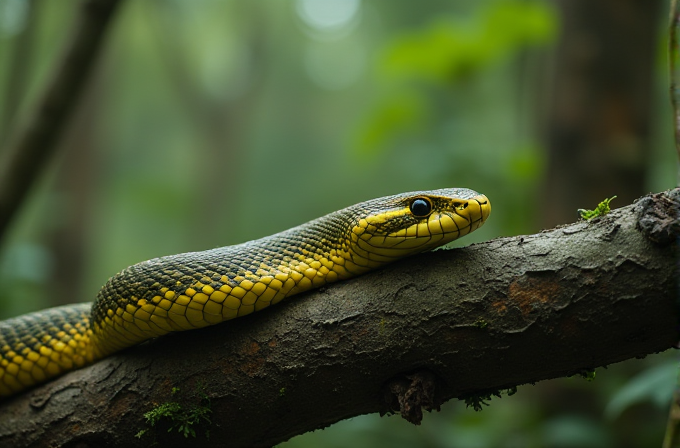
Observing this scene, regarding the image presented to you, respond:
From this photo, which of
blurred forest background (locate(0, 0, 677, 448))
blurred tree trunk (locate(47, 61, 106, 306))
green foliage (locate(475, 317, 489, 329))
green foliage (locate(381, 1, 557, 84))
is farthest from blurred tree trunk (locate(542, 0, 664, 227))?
blurred tree trunk (locate(47, 61, 106, 306))

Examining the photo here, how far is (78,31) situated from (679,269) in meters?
4.76

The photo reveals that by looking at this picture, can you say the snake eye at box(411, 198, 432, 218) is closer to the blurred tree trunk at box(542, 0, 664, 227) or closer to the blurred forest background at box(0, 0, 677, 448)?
the blurred forest background at box(0, 0, 677, 448)

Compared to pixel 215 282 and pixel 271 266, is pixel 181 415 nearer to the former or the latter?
pixel 215 282

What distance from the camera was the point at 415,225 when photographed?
127 inches

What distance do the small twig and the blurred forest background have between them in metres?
0.23

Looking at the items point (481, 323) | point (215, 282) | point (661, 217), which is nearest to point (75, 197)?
point (215, 282)

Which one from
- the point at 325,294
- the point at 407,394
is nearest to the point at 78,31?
the point at 325,294

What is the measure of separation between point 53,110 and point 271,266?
2.93 m

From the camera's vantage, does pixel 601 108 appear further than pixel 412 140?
No

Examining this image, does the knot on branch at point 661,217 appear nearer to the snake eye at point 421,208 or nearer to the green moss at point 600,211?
the green moss at point 600,211

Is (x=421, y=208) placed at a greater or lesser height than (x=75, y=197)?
greater

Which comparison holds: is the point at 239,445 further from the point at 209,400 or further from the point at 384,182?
the point at 384,182

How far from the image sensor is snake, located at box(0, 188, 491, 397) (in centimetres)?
323

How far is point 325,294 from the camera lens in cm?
327
